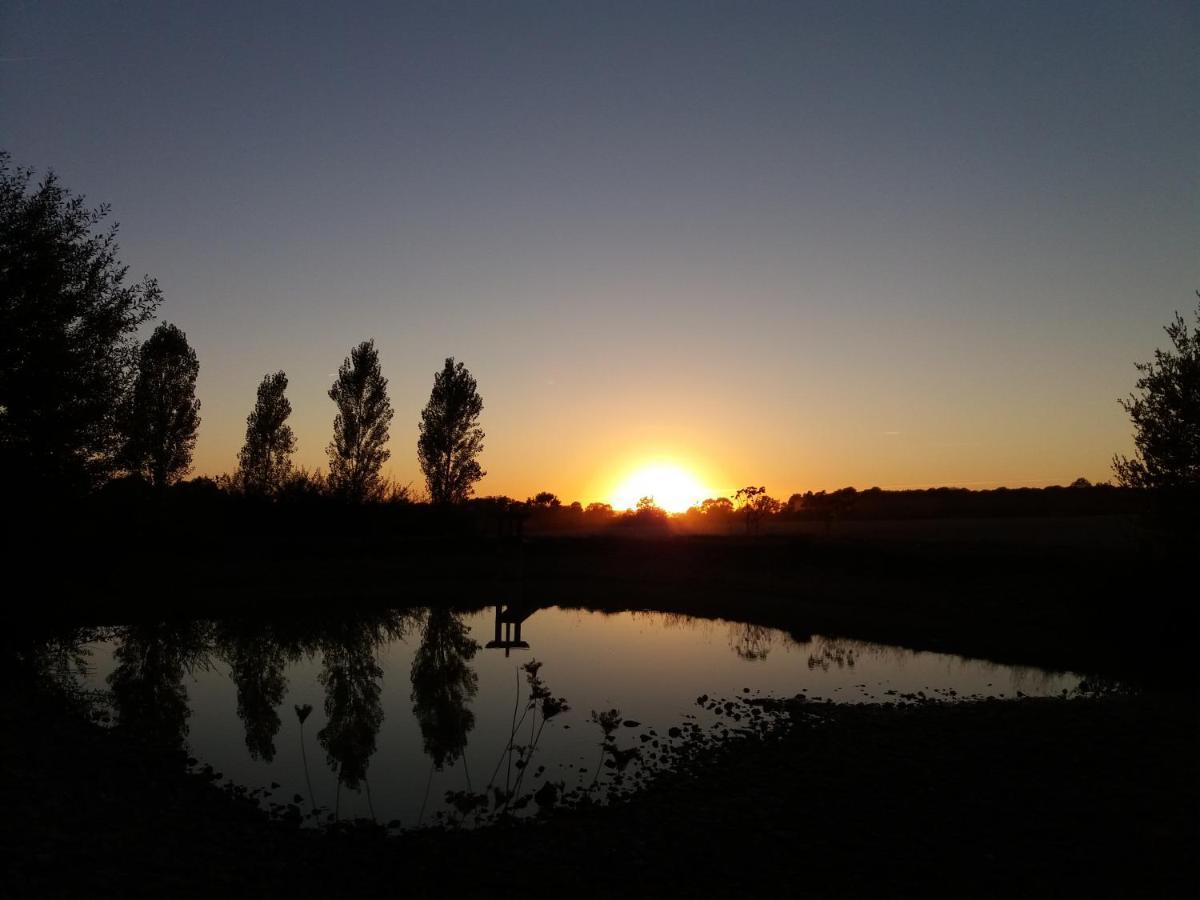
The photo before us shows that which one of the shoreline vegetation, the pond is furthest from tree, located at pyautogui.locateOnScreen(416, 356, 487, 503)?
the pond

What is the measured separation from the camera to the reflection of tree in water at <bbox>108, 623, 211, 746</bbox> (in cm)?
1349

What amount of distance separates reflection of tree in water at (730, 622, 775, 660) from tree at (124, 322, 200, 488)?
3140 cm

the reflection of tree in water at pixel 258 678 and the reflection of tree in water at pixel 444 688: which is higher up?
the reflection of tree in water at pixel 258 678

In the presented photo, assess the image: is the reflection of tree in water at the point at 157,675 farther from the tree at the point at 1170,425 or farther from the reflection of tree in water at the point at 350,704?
the tree at the point at 1170,425

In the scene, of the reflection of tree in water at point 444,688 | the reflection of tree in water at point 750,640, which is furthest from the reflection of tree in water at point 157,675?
the reflection of tree in water at point 750,640

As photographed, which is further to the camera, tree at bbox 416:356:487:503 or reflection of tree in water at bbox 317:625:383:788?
tree at bbox 416:356:487:503

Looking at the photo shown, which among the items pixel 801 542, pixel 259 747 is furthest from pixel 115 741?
pixel 801 542

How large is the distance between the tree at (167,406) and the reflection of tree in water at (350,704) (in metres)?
23.2

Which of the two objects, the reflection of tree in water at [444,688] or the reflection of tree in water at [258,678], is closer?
the reflection of tree in water at [444,688]

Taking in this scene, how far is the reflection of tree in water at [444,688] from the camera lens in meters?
12.7

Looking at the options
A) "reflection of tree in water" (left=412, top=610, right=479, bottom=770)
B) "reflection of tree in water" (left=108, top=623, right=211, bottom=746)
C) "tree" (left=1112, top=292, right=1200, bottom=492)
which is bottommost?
→ "reflection of tree in water" (left=412, top=610, right=479, bottom=770)

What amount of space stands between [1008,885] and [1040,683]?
1313 cm

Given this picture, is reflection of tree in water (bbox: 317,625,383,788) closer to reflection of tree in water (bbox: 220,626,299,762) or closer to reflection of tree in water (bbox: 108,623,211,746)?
reflection of tree in water (bbox: 220,626,299,762)

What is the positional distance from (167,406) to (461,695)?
3352 cm
